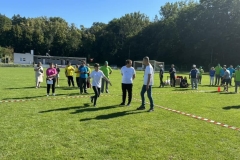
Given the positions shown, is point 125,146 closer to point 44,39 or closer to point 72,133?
point 72,133

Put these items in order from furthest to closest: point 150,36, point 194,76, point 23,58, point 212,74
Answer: point 150,36, point 23,58, point 212,74, point 194,76

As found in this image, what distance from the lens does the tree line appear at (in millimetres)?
57312

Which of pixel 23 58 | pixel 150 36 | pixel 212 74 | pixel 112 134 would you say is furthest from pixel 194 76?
pixel 23 58

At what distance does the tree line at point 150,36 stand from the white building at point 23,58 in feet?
38.6

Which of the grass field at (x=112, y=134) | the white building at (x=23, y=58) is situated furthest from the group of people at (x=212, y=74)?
the white building at (x=23, y=58)

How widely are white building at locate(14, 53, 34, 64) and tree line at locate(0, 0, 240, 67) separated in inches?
463

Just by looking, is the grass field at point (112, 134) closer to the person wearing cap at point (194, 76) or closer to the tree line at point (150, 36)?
the person wearing cap at point (194, 76)

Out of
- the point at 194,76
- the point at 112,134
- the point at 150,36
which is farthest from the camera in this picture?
the point at 150,36

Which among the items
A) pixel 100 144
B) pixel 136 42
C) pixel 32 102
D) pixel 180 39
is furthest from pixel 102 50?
pixel 100 144

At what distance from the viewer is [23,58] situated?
239 ft

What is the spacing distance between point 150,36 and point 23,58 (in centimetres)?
3908

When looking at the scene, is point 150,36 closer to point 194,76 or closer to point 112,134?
point 194,76

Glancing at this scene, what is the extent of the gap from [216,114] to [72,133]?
18.1 ft

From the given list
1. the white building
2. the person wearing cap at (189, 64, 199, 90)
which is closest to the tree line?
the white building
